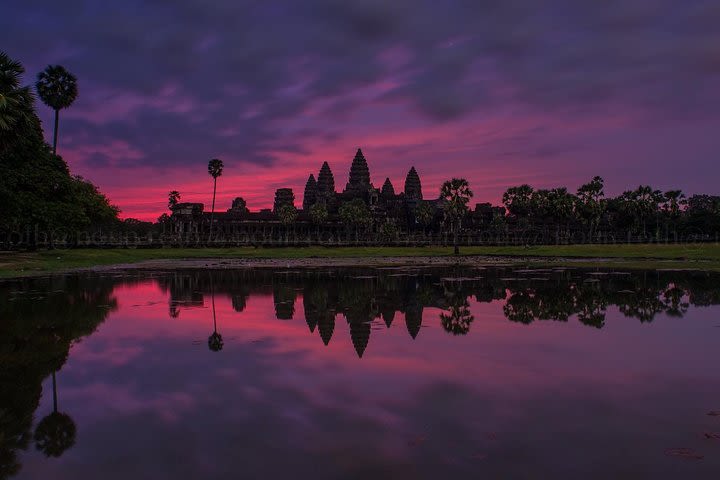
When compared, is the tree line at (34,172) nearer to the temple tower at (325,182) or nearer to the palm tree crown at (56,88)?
the palm tree crown at (56,88)

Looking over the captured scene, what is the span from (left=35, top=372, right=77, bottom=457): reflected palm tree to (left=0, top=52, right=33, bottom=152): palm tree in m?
25.4

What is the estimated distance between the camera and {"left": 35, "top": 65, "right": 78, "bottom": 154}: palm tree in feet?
207

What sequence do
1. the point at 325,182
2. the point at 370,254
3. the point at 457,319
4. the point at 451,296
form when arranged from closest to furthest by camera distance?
the point at 457,319 < the point at 451,296 < the point at 370,254 < the point at 325,182

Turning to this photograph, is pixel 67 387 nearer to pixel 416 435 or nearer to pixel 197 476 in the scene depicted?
pixel 197 476

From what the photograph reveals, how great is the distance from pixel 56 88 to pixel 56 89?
11cm

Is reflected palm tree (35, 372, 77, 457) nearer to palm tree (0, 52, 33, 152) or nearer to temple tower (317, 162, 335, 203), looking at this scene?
palm tree (0, 52, 33, 152)

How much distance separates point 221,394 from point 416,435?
3511mm

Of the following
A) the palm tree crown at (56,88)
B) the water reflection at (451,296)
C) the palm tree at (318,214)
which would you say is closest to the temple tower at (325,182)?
the palm tree at (318,214)

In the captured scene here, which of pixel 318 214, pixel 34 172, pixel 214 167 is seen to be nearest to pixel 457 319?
pixel 34 172

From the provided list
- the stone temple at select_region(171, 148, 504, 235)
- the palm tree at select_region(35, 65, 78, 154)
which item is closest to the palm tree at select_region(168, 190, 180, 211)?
the stone temple at select_region(171, 148, 504, 235)

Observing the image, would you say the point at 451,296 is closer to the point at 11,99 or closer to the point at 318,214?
the point at 11,99

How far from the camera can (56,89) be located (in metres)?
63.3

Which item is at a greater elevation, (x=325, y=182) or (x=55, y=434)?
(x=325, y=182)

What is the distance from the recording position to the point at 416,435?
23.8 feet
